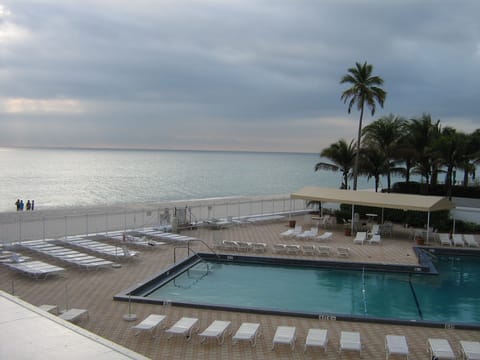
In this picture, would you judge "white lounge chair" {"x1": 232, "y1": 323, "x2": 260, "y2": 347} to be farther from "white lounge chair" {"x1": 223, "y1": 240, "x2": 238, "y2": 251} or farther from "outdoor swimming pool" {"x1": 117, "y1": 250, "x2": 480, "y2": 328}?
"white lounge chair" {"x1": 223, "y1": 240, "x2": 238, "y2": 251}

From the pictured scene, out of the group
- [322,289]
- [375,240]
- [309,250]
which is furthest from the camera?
[375,240]

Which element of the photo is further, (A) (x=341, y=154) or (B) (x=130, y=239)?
(A) (x=341, y=154)

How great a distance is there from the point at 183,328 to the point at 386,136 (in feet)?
94.4

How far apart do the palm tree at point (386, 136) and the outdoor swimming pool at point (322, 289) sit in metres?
15.1

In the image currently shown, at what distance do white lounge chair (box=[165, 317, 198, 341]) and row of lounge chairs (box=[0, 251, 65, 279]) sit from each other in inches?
241

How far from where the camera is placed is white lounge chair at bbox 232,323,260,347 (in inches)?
375

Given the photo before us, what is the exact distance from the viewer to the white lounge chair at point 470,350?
8866 mm

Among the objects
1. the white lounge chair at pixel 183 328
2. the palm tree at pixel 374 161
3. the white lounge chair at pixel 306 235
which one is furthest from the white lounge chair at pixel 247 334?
the palm tree at pixel 374 161

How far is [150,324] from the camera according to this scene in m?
9.98

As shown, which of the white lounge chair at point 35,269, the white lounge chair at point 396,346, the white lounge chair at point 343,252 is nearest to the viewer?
the white lounge chair at point 396,346

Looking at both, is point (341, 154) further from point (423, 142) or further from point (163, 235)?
point (163, 235)

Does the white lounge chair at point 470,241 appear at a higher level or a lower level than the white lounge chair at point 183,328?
higher

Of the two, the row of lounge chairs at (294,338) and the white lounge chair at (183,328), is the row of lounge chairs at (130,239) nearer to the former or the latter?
the row of lounge chairs at (294,338)

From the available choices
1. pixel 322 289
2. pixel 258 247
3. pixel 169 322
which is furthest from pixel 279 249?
pixel 169 322
